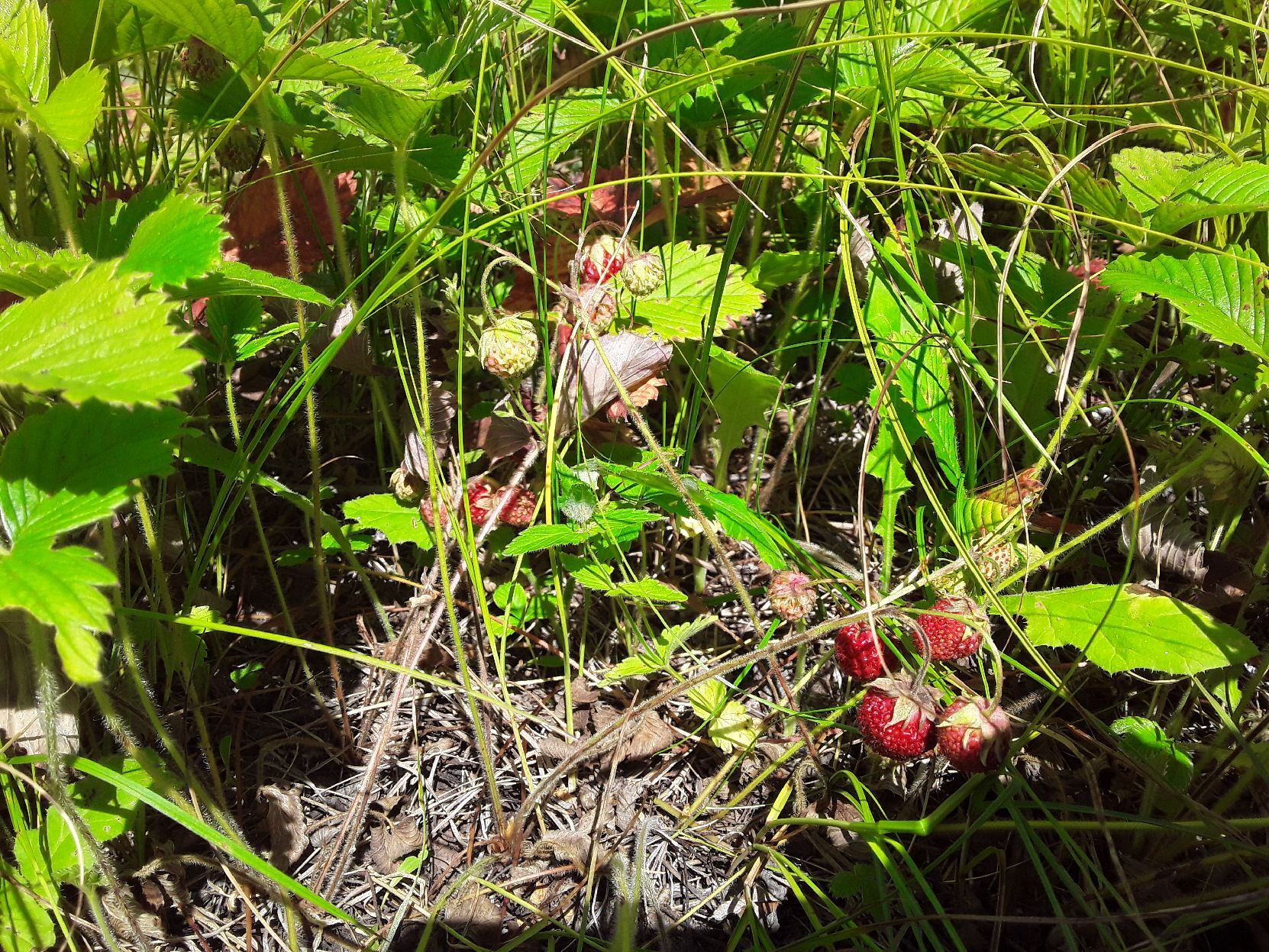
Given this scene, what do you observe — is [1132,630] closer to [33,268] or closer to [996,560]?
[996,560]

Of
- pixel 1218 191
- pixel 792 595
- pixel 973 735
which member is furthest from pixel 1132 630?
pixel 1218 191

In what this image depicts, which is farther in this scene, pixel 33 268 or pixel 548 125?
pixel 548 125

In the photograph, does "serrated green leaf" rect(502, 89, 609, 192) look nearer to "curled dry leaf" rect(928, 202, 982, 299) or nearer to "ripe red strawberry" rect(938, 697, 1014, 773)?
"curled dry leaf" rect(928, 202, 982, 299)

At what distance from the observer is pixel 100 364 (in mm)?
540

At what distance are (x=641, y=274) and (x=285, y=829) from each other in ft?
2.31

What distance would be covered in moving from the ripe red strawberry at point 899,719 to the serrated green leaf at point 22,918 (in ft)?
2.51

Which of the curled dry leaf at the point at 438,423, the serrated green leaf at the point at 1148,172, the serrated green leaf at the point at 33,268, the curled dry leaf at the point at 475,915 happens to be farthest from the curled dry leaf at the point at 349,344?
the serrated green leaf at the point at 1148,172

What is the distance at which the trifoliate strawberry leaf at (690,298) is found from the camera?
104 centimetres

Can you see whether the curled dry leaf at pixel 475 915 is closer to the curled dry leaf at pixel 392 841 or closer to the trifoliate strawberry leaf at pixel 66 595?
the curled dry leaf at pixel 392 841

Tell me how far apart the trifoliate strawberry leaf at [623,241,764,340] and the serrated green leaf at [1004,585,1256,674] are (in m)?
0.45

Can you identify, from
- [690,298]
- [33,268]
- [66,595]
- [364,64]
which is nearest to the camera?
[66,595]

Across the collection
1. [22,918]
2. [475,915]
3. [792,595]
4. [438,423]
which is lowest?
[475,915]

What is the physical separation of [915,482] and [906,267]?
293mm

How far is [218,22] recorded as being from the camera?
0.73m
